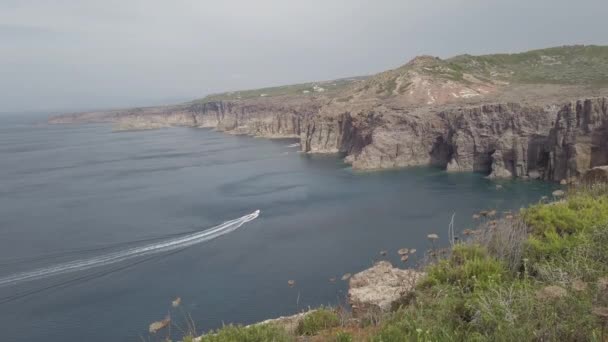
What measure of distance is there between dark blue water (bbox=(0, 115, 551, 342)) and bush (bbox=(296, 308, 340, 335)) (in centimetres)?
1490

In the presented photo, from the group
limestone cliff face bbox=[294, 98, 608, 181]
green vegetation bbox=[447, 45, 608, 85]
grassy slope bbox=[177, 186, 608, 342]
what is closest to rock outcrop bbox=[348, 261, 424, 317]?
grassy slope bbox=[177, 186, 608, 342]

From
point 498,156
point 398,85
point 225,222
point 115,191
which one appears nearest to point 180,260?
point 225,222

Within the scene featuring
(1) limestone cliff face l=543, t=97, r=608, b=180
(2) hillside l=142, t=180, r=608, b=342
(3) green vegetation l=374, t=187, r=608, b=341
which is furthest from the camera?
(1) limestone cliff face l=543, t=97, r=608, b=180

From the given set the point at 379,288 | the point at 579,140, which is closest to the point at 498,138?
the point at 579,140

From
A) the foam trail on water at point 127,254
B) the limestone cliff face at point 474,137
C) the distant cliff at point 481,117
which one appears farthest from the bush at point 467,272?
the limestone cliff face at point 474,137

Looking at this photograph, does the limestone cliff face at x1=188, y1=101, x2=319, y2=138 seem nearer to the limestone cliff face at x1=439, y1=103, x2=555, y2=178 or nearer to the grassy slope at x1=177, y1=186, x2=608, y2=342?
the limestone cliff face at x1=439, y1=103, x2=555, y2=178

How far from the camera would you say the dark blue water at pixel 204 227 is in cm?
2748

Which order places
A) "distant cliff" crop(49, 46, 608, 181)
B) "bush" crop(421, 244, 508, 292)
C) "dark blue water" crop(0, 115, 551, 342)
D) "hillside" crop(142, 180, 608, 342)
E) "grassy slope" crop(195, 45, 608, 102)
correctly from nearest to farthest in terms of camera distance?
"hillside" crop(142, 180, 608, 342)
"bush" crop(421, 244, 508, 292)
"dark blue water" crop(0, 115, 551, 342)
"distant cliff" crop(49, 46, 608, 181)
"grassy slope" crop(195, 45, 608, 102)

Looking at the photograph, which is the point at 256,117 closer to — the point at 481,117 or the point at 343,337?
the point at 481,117

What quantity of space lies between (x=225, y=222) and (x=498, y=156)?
1410 inches

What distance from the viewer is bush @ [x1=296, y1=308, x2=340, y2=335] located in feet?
36.0

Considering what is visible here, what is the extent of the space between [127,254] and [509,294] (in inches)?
1310

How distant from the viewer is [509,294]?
8.54 m

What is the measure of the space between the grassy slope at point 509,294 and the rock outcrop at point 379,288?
115cm
